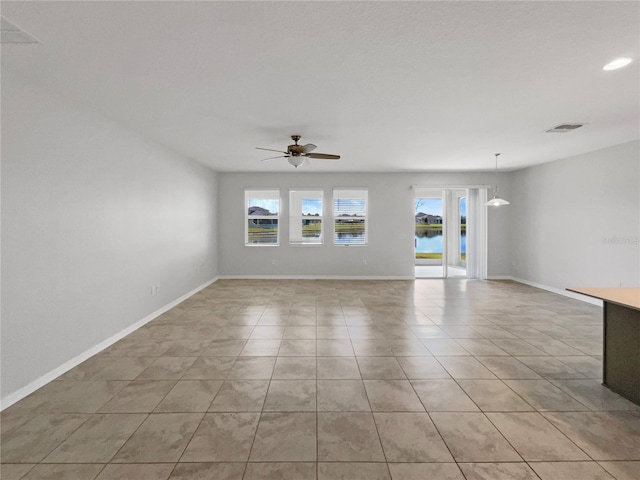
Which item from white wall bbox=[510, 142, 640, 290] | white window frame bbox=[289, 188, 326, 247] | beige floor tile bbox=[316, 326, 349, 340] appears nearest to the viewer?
beige floor tile bbox=[316, 326, 349, 340]

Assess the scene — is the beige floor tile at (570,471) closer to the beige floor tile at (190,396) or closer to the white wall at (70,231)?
the beige floor tile at (190,396)

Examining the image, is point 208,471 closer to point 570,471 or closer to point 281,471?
point 281,471

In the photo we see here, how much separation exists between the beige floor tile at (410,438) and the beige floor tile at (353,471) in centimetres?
11

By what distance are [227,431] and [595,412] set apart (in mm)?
2699

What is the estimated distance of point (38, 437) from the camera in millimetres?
1967

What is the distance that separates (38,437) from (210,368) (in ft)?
4.05

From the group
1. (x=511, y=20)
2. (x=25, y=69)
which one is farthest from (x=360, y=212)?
(x=25, y=69)

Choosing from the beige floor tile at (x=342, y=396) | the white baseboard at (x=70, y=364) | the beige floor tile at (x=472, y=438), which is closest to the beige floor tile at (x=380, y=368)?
the beige floor tile at (x=342, y=396)

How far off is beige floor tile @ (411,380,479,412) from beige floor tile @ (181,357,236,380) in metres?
1.76

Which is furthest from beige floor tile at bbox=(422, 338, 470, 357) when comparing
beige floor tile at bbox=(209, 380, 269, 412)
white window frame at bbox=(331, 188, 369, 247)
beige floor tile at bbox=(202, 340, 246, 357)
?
white window frame at bbox=(331, 188, 369, 247)

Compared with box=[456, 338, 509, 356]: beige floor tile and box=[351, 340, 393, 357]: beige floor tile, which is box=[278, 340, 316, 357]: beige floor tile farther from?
box=[456, 338, 509, 356]: beige floor tile

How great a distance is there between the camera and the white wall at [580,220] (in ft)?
15.1

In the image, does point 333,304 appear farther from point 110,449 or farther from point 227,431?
point 110,449

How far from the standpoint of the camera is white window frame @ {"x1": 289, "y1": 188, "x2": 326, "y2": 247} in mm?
7518
